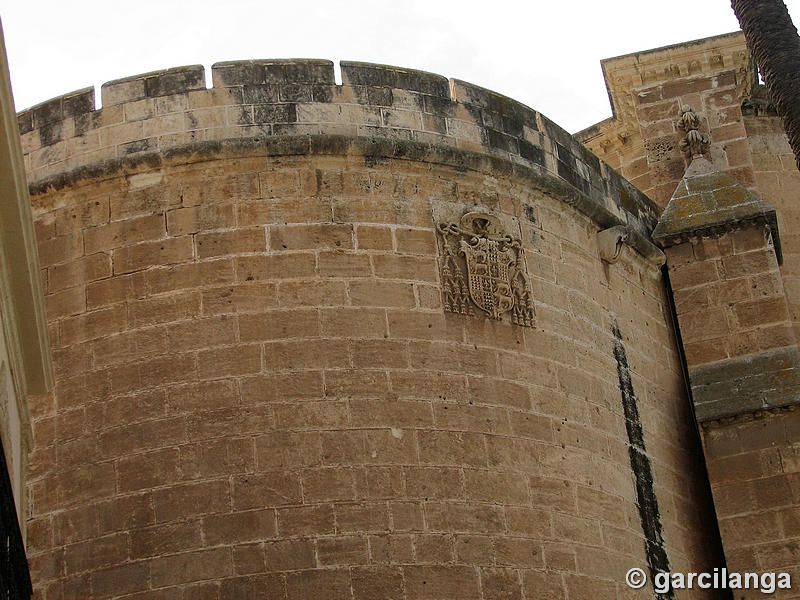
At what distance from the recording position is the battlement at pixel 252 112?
10.8 m

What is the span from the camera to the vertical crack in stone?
11031 millimetres

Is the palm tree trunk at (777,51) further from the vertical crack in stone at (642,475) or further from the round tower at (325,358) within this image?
the vertical crack in stone at (642,475)

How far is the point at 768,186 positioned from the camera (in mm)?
14398

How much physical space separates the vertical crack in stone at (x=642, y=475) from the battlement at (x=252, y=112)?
1806mm

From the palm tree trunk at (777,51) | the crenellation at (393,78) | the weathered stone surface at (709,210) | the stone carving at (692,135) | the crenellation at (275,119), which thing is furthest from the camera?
the stone carving at (692,135)

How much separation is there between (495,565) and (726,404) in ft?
10.4

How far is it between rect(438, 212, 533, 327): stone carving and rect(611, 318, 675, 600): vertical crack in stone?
1.16 meters

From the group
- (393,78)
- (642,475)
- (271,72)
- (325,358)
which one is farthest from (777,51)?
(325,358)

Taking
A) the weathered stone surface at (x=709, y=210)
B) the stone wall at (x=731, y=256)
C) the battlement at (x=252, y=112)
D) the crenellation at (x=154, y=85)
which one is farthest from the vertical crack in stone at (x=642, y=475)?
the crenellation at (x=154, y=85)

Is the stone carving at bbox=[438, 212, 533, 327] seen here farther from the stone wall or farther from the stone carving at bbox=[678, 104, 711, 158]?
the stone carving at bbox=[678, 104, 711, 158]

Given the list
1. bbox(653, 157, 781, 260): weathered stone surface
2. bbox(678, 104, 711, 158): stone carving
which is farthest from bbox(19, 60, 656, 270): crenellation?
bbox(678, 104, 711, 158): stone carving

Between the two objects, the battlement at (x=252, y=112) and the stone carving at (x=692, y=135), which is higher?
the stone carving at (x=692, y=135)

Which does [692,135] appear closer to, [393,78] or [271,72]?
[393,78]

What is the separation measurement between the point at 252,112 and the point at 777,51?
4651 millimetres
